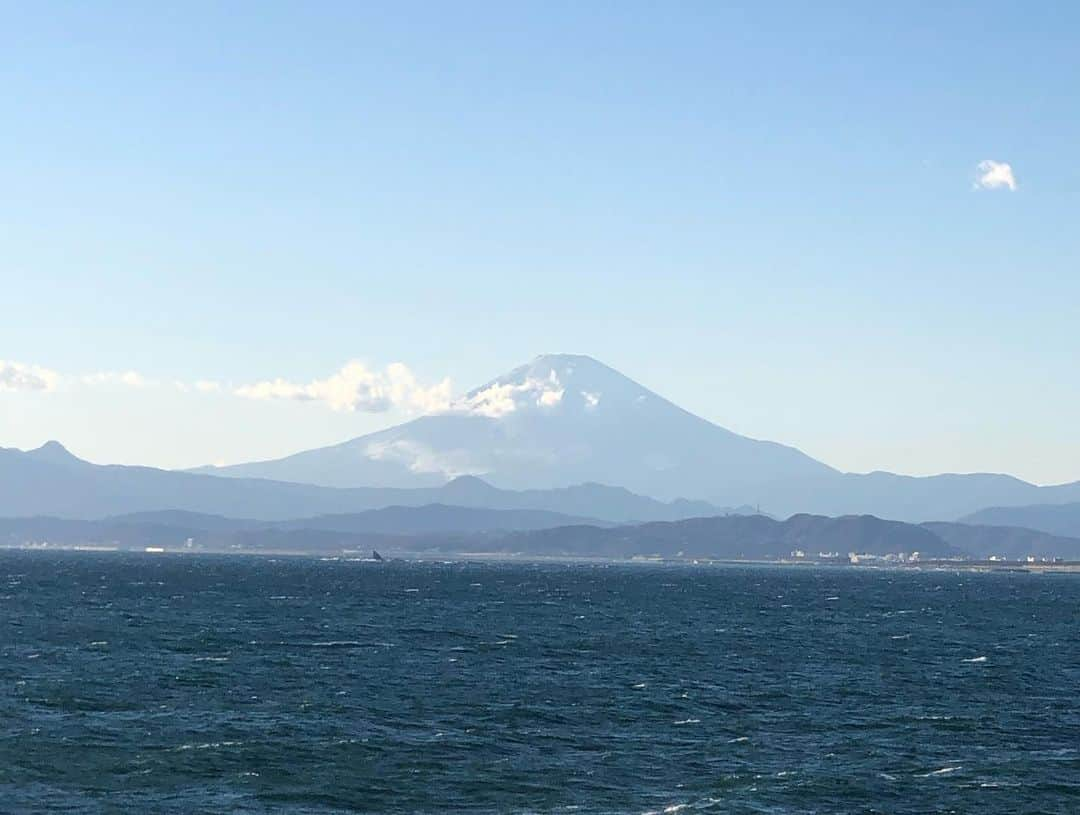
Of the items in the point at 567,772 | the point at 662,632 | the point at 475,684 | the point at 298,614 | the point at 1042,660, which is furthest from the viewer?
the point at 298,614

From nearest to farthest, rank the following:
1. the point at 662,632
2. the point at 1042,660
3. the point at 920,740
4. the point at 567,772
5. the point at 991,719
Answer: the point at 567,772 < the point at 920,740 < the point at 991,719 < the point at 1042,660 < the point at 662,632

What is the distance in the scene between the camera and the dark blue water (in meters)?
62.8

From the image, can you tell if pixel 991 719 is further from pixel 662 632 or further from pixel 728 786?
pixel 662 632

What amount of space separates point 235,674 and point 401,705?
1713 centimetres

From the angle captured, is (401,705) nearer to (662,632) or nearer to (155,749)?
(155,749)

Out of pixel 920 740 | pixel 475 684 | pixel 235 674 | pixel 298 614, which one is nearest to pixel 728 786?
pixel 920 740

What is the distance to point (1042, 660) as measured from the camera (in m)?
124

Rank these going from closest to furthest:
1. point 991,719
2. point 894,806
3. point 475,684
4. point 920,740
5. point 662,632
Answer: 1. point 894,806
2. point 920,740
3. point 991,719
4. point 475,684
5. point 662,632

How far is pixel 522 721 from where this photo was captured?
265 feet

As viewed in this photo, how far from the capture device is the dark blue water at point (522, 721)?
2472 inches

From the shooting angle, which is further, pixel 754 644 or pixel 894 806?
pixel 754 644

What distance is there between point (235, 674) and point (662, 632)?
57.5 m

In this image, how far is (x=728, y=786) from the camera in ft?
212

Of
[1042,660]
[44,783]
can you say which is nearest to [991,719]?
[1042,660]
